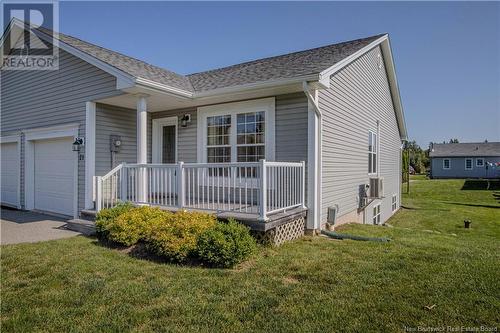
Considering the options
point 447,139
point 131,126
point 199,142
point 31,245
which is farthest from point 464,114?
point 447,139

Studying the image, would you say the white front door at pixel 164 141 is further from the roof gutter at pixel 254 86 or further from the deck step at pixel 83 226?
the deck step at pixel 83 226

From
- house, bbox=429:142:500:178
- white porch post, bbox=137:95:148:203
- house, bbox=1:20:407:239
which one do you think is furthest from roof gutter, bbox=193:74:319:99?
house, bbox=429:142:500:178

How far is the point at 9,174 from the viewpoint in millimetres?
11047

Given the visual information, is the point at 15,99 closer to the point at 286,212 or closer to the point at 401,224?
the point at 286,212

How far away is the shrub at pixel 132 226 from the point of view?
554 centimetres

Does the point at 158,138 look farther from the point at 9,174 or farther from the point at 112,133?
the point at 9,174

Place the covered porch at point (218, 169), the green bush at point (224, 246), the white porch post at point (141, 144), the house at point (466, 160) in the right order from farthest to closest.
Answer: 1. the house at point (466, 160)
2. the white porch post at point (141, 144)
3. the covered porch at point (218, 169)
4. the green bush at point (224, 246)

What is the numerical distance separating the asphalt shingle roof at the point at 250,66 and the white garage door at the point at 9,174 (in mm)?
4843

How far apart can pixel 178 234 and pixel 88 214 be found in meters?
3.59

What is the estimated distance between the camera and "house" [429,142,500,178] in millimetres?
36062

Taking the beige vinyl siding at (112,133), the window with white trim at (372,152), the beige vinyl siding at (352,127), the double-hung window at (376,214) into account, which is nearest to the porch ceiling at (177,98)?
the beige vinyl siding at (112,133)

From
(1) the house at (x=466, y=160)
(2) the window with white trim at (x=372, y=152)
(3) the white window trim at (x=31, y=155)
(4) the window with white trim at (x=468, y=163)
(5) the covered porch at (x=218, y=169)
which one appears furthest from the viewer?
(4) the window with white trim at (x=468, y=163)

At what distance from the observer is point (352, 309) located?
127 inches

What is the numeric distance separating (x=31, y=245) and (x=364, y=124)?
943cm
